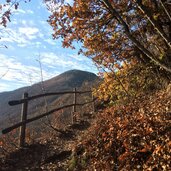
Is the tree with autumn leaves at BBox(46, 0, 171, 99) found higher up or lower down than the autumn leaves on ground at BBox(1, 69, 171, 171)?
higher up

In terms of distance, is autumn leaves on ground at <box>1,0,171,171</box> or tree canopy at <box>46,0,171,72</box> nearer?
autumn leaves on ground at <box>1,0,171,171</box>

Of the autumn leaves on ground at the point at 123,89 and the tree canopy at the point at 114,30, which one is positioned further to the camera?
the tree canopy at the point at 114,30

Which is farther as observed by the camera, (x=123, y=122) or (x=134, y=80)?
(x=134, y=80)

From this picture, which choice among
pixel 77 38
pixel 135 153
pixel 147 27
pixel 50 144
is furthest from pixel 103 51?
pixel 135 153

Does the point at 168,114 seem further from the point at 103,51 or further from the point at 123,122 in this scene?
the point at 103,51

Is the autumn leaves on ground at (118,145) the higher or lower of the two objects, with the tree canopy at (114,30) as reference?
lower

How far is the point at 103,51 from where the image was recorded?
1383cm

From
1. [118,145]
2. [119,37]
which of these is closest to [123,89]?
[119,37]

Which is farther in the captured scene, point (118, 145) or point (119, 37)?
point (119, 37)

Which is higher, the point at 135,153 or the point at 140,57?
the point at 140,57

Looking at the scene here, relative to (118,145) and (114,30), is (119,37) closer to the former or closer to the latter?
(114,30)

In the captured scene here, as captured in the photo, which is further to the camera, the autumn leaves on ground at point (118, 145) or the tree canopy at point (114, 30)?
the tree canopy at point (114, 30)

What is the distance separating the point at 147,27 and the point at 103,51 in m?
2.07

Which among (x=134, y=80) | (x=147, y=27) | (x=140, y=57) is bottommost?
(x=134, y=80)
